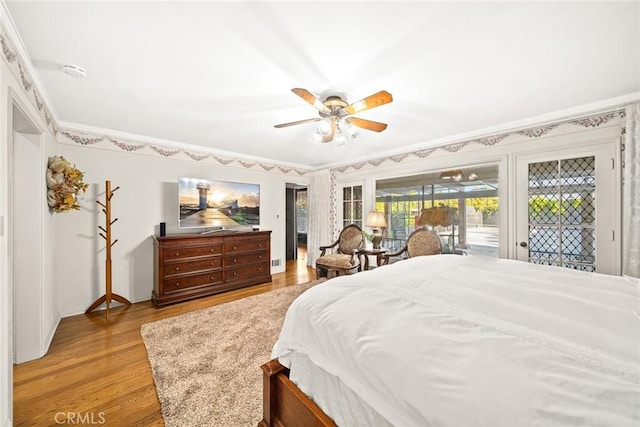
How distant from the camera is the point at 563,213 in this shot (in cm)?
271

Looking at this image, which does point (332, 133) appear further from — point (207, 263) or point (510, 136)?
point (207, 263)

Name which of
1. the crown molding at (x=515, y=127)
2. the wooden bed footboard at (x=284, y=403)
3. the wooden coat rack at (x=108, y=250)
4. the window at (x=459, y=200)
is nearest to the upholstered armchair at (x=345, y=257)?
the window at (x=459, y=200)

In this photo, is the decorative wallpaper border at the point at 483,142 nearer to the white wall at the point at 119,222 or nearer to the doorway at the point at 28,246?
the white wall at the point at 119,222

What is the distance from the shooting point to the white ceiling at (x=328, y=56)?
1371 mm

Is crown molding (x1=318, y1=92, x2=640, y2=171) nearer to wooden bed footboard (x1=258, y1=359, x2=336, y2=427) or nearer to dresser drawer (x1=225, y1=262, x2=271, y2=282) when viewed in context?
dresser drawer (x1=225, y1=262, x2=271, y2=282)

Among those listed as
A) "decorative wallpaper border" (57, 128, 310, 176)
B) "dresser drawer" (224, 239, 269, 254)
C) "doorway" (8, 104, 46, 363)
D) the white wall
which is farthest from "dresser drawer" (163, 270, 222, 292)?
"decorative wallpaper border" (57, 128, 310, 176)

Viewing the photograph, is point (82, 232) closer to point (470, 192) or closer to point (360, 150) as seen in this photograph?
point (360, 150)

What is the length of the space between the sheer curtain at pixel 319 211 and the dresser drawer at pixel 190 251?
2224mm

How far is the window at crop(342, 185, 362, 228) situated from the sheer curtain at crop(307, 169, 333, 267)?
0.32 metres

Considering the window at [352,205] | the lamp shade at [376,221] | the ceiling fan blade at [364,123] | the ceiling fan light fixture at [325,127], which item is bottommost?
the lamp shade at [376,221]

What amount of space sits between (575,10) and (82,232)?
16.4 ft

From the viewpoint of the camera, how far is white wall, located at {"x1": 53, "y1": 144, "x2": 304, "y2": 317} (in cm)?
302

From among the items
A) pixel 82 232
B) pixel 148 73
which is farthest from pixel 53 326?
pixel 148 73

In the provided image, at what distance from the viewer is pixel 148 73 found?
1.94 meters
